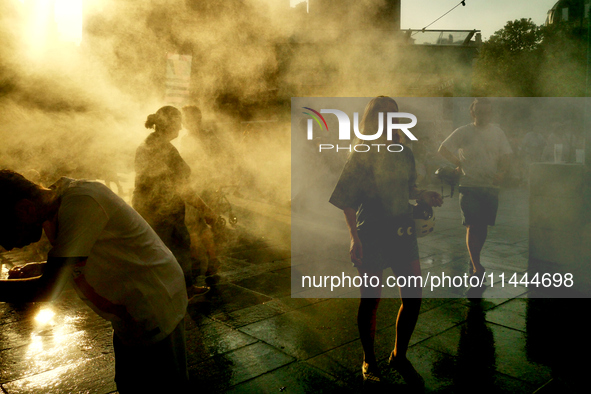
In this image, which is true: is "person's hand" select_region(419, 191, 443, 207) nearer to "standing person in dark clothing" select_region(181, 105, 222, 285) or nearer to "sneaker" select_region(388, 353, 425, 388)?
"sneaker" select_region(388, 353, 425, 388)

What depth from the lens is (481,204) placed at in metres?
4.20

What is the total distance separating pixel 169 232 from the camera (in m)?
3.64

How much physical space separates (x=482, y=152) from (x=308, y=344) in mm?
2523

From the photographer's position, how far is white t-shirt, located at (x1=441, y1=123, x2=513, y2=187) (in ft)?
13.7

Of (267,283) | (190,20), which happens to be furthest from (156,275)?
(190,20)

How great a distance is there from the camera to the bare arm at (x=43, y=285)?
1396 millimetres

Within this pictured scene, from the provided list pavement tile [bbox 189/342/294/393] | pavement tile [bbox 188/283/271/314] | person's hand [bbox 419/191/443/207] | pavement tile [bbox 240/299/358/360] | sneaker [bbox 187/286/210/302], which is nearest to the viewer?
pavement tile [bbox 189/342/294/393]

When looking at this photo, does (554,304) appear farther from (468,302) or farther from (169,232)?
(169,232)

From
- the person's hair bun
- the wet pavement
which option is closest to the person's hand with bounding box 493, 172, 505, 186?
the wet pavement

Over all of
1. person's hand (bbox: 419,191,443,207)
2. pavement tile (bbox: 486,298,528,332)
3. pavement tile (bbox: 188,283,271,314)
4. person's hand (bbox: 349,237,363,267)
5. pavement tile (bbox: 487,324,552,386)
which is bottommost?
pavement tile (bbox: 188,283,271,314)

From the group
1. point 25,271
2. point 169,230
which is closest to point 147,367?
point 25,271

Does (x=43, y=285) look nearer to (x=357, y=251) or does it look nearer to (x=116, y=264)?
(x=116, y=264)

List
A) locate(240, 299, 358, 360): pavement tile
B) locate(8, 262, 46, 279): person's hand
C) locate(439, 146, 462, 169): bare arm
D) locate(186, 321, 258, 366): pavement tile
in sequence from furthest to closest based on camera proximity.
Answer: locate(439, 146, 462, 169): bare arm
locate(240, 299, 358, 360): pavement tile
locate(186, 321, 258, 366): pavement tile
locate(8, 262, 46, 279): person's hand

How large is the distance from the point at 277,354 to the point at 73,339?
5.16 feet
